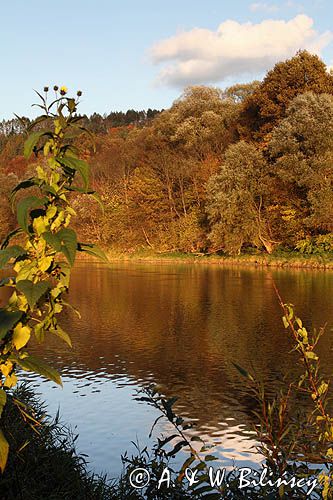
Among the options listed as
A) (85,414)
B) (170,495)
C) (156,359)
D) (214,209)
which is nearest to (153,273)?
(214,209)

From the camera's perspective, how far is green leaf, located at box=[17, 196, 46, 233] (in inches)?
79.4

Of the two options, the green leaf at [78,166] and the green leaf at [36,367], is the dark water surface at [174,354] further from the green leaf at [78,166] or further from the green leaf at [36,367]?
the green leaf at [78,166]

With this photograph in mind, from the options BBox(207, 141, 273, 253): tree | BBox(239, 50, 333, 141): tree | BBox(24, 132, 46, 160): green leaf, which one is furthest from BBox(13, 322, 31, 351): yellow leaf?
BBox(239, 50, 333, 141): tree

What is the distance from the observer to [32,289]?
2.07m

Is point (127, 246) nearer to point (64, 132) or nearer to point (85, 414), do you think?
point (85, 414)

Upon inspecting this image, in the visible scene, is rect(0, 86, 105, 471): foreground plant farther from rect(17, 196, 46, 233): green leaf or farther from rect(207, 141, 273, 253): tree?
rect(207, 141, 273, 253): tree

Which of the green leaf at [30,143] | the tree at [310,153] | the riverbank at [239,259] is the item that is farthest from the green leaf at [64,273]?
the riverbank at [239,259]

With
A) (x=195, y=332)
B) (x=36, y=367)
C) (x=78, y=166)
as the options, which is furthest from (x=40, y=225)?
(x=195, y=332)

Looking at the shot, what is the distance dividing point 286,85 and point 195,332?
1125 inches

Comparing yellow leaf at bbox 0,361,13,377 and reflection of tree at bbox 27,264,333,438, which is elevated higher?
yellow leaf at bbox 0,361,13,377

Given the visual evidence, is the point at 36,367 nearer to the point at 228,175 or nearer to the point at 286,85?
the point at 228,175

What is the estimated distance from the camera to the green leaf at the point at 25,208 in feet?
6.62

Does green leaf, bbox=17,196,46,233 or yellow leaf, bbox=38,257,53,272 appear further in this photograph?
yellow leaf, bbox=38,257,53,272

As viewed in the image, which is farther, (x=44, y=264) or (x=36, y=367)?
(x=44, y=264)
